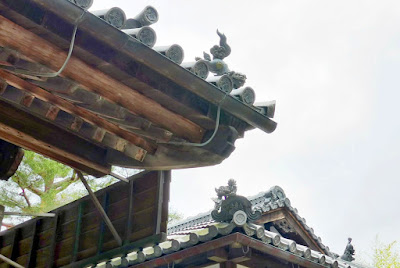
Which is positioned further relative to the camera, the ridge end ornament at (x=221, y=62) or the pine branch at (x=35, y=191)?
the pine branch at (x=35, y=191)

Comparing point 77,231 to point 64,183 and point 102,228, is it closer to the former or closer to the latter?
point 102,228

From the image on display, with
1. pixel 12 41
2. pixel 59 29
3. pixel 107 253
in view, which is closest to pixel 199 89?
pixel 59 29

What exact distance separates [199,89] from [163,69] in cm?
43

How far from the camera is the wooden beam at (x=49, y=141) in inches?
247

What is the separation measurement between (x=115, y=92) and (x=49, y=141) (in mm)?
1969

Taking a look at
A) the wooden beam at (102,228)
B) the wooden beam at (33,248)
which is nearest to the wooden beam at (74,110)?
the wooden beam at (102,228)

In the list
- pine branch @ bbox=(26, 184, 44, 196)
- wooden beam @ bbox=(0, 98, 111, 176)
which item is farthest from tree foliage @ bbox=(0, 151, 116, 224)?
wooden beam @ bbox=(0, 98, 111, 176)

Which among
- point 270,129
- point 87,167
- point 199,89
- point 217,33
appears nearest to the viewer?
point 199,89

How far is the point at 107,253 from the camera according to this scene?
7.27 metres

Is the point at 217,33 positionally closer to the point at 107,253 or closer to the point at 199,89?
the point at 199,89

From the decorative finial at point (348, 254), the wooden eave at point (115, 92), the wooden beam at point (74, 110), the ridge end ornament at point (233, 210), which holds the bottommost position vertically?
the ridge end ornament at point (233, 210)

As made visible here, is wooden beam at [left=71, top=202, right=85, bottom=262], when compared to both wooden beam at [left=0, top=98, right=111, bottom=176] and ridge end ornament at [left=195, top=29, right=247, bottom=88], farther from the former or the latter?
→ ridge end ornament at [left=195, top=29, right=247, bottom=88]

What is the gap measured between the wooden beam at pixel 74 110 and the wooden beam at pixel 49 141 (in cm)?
77

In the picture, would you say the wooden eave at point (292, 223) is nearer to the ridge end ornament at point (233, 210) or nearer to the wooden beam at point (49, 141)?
the ridge end ornament at point (233, 210)
